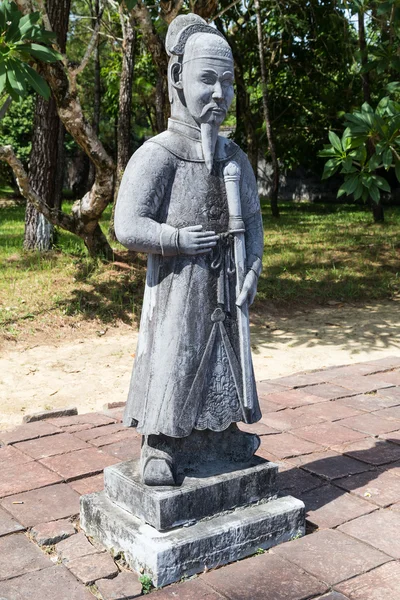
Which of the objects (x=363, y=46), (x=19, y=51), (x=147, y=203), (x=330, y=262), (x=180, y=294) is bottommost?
(x=330, y=262)

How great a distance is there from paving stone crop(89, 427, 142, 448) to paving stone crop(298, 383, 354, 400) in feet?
5.28

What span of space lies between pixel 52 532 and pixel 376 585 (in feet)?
4.84

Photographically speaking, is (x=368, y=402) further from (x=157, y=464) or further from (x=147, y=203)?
(x=147, y=203)

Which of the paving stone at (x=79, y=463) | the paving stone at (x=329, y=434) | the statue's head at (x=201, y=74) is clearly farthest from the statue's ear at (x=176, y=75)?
the paving stone at (x=329, y=434)

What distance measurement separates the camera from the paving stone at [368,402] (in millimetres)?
5230

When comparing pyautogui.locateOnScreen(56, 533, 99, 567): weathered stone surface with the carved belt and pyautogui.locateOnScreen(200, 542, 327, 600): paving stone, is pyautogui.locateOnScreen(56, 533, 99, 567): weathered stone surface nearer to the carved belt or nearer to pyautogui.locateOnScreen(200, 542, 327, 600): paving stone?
pyautogui.locateOnScreen(200, 542, 327, 600): paving stone

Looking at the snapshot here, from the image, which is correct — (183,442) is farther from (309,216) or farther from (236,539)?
(309,216)

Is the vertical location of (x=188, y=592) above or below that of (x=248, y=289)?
below

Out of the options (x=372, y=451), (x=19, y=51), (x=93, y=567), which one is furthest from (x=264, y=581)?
(x=19, y=51)

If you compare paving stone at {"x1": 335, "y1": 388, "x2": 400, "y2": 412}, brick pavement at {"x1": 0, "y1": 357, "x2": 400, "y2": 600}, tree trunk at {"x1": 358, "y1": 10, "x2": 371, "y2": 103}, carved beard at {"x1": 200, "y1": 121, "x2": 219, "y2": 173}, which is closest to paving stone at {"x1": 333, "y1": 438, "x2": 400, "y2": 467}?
brick pavement at {"x1": 0, "y1": 357, "x2": 400, "y2": 600}

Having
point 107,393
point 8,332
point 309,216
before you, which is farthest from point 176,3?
point 309,216

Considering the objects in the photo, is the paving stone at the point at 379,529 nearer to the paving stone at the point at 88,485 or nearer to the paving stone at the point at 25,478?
the paving stone at the point at 88,485

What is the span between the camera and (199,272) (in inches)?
122

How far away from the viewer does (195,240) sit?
9.90 ft
